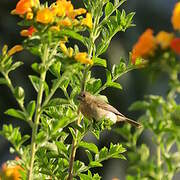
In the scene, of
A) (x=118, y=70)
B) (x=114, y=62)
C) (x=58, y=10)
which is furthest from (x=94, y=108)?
(x=114, y=62)

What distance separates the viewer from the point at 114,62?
15.3 feet

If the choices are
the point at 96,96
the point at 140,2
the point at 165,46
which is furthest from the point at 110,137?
the point at 165,46

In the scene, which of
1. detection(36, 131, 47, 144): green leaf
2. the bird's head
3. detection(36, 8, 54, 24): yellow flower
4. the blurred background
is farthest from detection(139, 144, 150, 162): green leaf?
the blurred background

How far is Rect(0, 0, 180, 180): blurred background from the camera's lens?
4.71 metres

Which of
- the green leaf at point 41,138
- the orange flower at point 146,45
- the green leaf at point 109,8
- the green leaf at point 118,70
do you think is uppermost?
the green leaf at point 109,8

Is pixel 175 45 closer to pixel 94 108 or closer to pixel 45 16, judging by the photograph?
pixel 45 16

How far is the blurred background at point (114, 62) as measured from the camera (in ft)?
15.5

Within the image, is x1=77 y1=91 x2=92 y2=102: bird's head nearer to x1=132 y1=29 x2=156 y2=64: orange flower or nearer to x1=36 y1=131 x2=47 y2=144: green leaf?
x1=36 y1=131 x2=47 y2=144: green leaf

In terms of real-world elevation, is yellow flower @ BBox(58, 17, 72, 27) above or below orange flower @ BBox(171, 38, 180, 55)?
above

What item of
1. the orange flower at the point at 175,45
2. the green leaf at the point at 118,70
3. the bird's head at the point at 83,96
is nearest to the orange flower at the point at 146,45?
the orange flower at the point at 175,45

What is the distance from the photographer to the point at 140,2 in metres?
5.16

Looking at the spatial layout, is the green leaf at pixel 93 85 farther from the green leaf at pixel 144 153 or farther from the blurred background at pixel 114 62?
the blurred background at pixel 114 62

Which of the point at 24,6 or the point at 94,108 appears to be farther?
the point at 94,108

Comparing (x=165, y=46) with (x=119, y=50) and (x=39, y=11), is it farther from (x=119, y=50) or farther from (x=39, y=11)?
(x=119, y=50)
